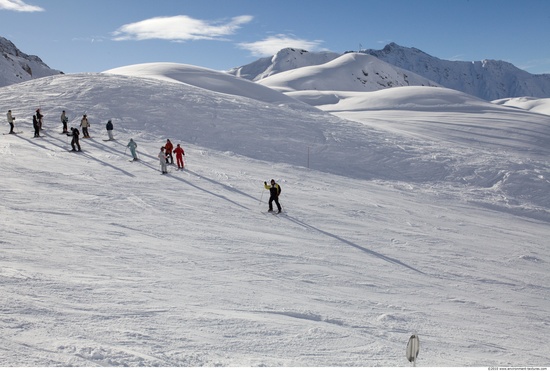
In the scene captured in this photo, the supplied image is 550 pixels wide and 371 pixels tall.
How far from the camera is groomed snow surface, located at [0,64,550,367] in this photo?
667cm

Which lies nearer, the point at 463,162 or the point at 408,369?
the point at 408,369

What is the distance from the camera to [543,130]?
4038cm

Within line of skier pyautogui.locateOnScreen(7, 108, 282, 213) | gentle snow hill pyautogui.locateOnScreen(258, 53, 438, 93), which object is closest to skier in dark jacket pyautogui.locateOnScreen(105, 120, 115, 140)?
line of skier pyautogui.locateOnScreen(7, 108, 282, 213)

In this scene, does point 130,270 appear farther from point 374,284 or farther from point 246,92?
point 246,92

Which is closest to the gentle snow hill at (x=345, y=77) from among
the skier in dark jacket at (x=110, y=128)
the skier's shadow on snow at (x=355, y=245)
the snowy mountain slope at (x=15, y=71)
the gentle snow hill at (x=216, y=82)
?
the gentle snow hill at (x=216, y=82)

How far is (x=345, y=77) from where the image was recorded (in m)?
157

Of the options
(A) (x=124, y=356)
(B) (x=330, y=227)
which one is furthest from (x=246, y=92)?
(A) (x=124, y=356)

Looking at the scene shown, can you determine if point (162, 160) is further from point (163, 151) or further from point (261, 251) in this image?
point (261, 251)

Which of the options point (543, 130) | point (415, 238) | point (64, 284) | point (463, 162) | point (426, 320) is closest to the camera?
point (64, 284)

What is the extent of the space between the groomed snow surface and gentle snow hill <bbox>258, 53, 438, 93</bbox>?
307 feet

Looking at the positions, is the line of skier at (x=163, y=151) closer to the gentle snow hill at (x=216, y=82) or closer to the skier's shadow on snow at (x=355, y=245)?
the skier's shadow on snow at (x=355, y=245)

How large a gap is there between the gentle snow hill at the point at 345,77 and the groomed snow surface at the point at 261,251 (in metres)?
93.4

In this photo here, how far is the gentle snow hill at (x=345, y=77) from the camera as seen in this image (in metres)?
136

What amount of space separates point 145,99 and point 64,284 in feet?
87.5
